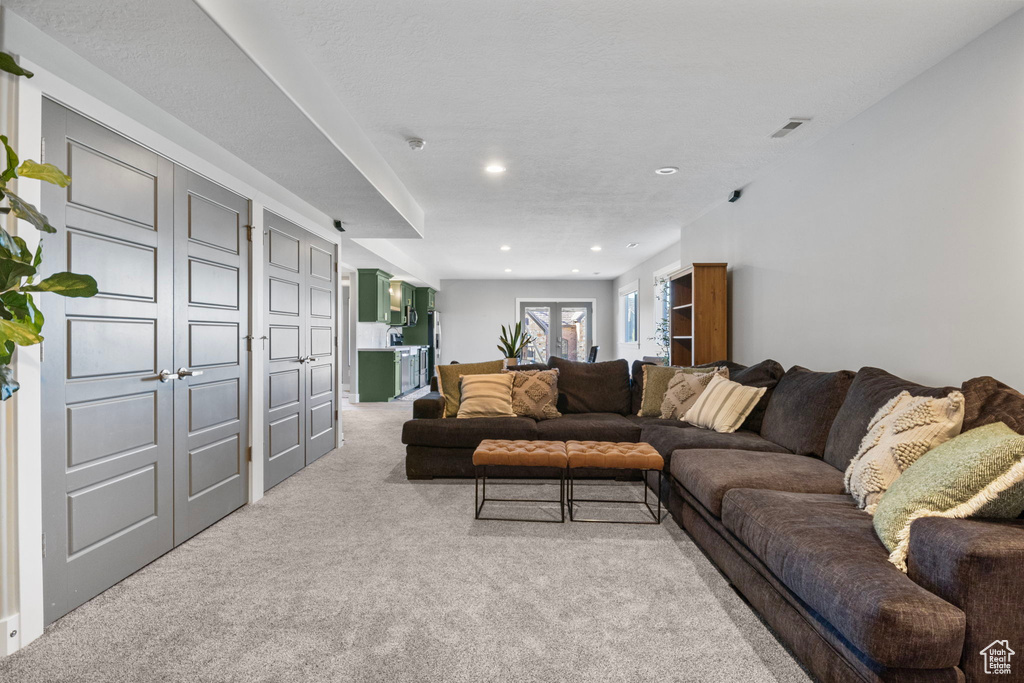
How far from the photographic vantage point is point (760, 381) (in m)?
3.71

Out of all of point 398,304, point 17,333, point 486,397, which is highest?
point 398,304

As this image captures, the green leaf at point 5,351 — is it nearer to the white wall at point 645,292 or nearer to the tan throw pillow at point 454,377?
the tan throw pillow at point 454,377

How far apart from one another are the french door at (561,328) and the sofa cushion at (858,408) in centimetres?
922

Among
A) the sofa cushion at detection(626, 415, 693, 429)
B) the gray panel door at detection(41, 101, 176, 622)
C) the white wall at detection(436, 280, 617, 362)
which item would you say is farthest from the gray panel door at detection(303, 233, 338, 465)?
the white wall at detection(436, 280, 617, 362)

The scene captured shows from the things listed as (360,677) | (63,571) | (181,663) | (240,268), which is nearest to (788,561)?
(360,677)

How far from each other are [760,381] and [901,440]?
170 centimetres

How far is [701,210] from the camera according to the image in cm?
560

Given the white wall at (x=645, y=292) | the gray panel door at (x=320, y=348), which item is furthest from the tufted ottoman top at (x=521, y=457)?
the white wall at (x=645, y=292)

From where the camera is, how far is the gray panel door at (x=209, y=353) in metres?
2.80

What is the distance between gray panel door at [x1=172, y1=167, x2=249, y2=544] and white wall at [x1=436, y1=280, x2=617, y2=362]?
8340 millimetres

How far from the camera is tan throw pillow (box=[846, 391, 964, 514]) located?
6.44 ft

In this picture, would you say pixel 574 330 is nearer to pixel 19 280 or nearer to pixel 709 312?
pixel 709 312

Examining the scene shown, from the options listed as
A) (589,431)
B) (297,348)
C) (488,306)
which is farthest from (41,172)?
(488,306)

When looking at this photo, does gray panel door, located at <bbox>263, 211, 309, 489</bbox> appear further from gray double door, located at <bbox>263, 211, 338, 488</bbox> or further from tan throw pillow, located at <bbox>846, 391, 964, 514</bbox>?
tan throw pillow, located at <bbox>846, 391, 964, 514</bbox>
